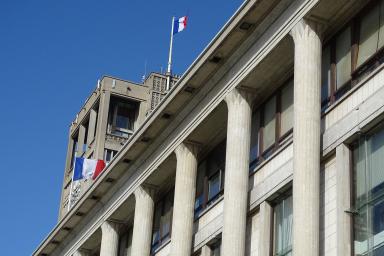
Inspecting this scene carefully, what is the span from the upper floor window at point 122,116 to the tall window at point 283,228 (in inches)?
2049

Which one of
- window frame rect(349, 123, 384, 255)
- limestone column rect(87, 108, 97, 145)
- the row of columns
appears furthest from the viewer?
limestone column rect(87, 108, 97, 145)

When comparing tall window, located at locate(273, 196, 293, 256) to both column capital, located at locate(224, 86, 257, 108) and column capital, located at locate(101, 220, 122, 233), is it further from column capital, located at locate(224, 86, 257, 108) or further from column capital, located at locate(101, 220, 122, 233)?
column capital, located at locate(101, 220, 122, 233)

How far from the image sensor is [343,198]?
28016 millimetres

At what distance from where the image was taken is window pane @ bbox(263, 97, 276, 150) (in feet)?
115

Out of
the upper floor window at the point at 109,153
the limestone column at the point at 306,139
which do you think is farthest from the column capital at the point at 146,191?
the upper floor window at the point at 109,153

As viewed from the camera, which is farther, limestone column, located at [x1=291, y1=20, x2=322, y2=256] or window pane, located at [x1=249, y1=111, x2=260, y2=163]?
window pane, located at [x1=249, y1=111, x2=260, y2=163]

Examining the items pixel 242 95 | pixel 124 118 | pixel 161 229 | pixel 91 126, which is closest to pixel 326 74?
pixel 242 95

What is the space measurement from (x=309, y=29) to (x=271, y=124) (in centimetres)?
481

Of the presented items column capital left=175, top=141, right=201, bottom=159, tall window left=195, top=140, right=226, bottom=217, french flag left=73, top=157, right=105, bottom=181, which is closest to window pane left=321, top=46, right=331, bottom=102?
tall window left=195, top=140, right=226, bottom=217

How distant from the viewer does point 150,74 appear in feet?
289

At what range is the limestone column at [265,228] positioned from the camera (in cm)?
3209

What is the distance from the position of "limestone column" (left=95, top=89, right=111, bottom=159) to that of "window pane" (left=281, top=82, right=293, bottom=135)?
46.6 metres

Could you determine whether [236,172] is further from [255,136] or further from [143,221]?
[143,221]

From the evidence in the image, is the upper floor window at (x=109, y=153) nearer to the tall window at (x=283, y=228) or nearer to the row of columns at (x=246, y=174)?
the row of columns at (x=246, y=174)
